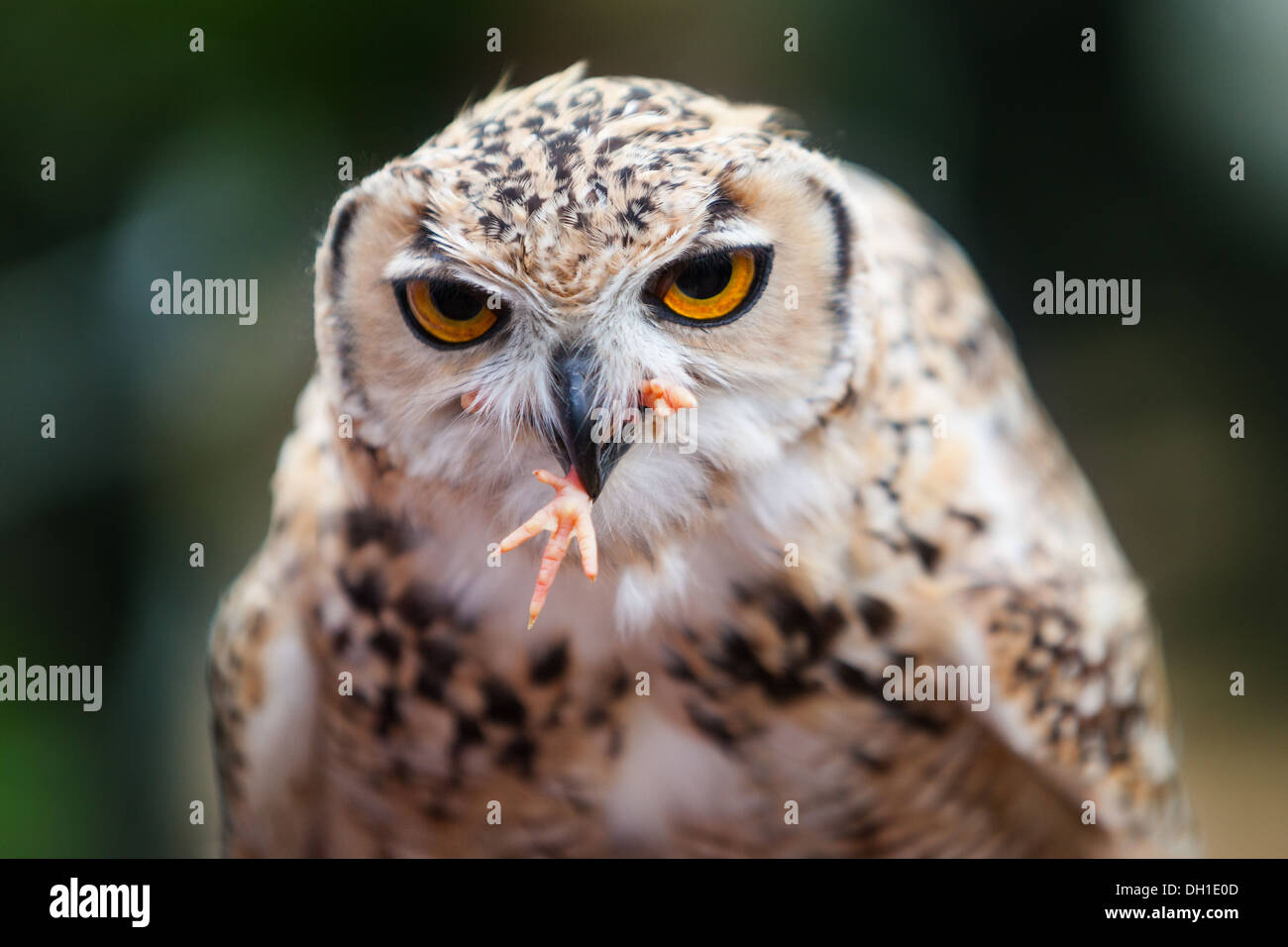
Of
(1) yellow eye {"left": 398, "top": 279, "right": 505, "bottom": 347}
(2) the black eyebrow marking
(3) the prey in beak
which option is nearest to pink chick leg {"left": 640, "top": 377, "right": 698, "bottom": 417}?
(3) the prey in beak

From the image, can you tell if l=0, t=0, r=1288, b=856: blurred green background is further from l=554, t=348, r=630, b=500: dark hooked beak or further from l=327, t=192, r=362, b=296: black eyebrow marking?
l=554, t=348, r=630, b=500: dark hooked beak

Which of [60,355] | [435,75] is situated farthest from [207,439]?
[435,75]

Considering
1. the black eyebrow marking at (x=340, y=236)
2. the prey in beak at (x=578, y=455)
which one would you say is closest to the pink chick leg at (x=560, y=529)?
the prey in beak at (x=578, y=455)

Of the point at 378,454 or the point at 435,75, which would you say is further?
the point at 435,75

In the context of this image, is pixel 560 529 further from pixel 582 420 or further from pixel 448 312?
pixel 448 312

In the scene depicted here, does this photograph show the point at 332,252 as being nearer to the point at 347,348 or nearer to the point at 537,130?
the point at 347,348

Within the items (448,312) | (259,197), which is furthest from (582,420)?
(259,197)
